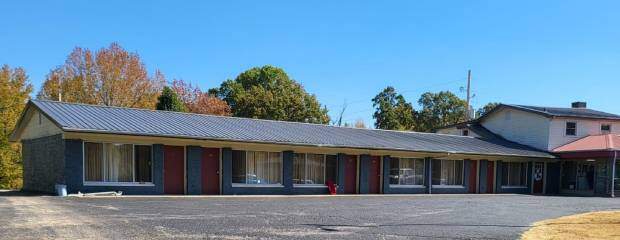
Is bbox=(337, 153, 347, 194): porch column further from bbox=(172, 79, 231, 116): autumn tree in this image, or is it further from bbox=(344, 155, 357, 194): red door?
bbox=(172, 79, 231, 116): autumn tree

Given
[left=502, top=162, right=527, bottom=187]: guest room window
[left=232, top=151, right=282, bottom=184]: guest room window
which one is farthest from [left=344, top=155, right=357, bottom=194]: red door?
[left=502, top=162, right=527, bottom=187]: guest room window

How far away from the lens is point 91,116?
65.6 feet

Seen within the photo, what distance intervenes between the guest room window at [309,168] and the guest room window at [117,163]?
6.47 meters

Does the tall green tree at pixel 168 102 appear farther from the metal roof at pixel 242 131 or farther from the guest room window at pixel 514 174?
the guest room window at pixel 514 174

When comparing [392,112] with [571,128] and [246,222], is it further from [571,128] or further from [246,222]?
[246,222]

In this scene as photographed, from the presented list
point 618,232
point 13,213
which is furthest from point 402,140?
point 13,213

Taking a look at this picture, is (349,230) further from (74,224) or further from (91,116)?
Result: (91,116)

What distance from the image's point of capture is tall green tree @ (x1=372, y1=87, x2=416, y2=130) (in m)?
57.1

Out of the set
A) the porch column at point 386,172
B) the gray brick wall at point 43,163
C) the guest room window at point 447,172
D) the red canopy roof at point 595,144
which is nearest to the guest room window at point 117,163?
the gray brick wall at point 43,163

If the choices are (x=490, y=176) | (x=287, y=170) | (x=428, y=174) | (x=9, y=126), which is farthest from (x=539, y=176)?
(x=9, y=126)

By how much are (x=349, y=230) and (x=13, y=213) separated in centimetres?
728

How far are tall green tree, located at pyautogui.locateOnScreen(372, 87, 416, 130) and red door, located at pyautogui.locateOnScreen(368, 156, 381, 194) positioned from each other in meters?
31.3

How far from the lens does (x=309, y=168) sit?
23.9 m

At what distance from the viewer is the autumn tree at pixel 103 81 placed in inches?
1647
